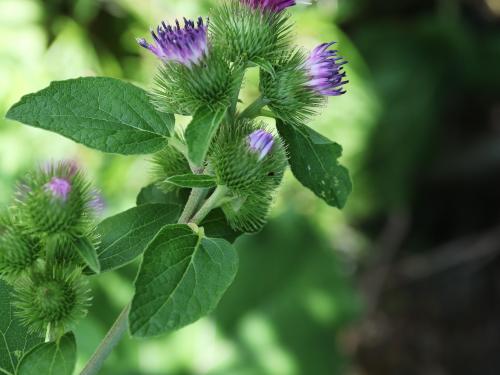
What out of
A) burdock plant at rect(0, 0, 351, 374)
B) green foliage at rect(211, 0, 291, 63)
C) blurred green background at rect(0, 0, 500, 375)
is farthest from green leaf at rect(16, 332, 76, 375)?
blurred green background at rect(0, 0, 500, 375)

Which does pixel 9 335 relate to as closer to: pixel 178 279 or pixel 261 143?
pixel 178 279

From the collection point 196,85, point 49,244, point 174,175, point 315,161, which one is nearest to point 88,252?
point 49,244

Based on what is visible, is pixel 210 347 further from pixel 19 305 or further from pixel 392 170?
pixel 19 305

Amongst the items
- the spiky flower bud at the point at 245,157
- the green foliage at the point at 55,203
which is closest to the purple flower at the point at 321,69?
the spiky flower bud at the point at 245,157

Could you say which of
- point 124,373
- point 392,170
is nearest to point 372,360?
point 392,170

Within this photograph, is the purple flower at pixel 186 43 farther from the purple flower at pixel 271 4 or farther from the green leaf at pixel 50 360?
the green leaf at pixel 50 360
